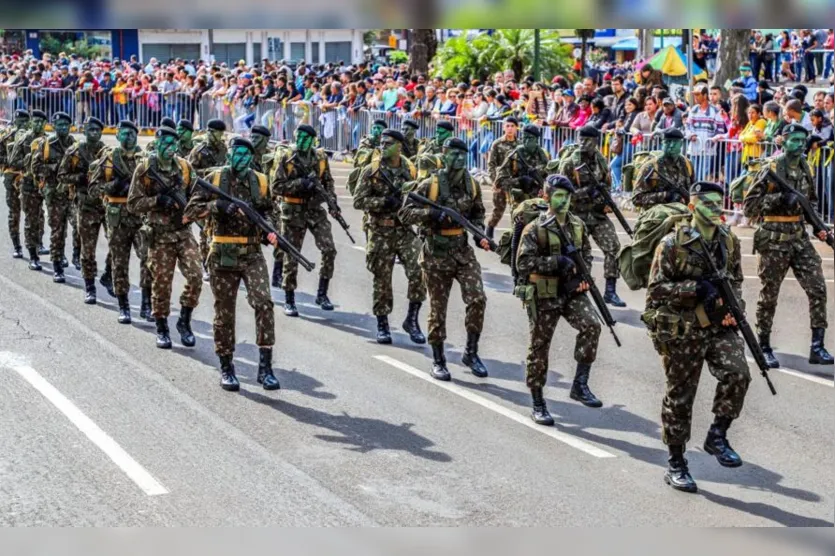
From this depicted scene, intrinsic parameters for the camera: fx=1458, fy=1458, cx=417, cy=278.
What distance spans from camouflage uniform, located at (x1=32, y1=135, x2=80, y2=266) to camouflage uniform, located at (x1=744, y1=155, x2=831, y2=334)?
8.06m

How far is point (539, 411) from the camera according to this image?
11180 mm

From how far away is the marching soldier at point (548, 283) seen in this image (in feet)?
35.9

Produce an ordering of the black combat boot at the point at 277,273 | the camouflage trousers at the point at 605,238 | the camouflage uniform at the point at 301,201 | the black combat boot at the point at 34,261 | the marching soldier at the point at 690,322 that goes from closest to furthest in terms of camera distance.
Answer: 1. the marching soldier at the point at 690,322
2. the camouflage uniform at the point at 301,201
3. the camouflage trousers at the point at 605,238
4. the black combat boot at the point at 277,273
5. the black combat boot at the point at 34,261

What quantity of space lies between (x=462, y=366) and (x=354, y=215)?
9.98 metres

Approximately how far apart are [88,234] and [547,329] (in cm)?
657

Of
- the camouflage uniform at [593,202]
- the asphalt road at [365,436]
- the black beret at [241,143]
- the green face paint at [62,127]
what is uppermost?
the green face paint at [62,127]

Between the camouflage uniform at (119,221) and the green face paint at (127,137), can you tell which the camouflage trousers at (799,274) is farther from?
the green face paint at (127,137)

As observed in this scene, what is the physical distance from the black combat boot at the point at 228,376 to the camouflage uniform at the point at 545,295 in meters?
2.55

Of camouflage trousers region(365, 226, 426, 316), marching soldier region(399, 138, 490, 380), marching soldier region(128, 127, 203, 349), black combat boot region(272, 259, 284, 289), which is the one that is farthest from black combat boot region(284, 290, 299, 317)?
marching soldier region(399, 138, 490, 380)

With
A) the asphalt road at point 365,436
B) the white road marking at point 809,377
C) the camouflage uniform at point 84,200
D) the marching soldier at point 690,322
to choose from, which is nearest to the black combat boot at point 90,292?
the camouflage uniform at point 84,200

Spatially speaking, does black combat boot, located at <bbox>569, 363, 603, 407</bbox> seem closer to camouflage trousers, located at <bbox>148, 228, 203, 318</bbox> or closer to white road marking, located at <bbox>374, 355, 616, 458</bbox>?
white road marking, located at <bbox>374, 355, 616, 458</bbox>

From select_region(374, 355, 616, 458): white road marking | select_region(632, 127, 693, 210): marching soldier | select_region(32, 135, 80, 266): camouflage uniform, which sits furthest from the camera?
select_region(32, 135, 80, 266): camouflage uniform

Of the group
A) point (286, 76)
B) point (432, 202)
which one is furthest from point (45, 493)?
point (286, 76)

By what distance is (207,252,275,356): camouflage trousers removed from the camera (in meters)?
12.0
